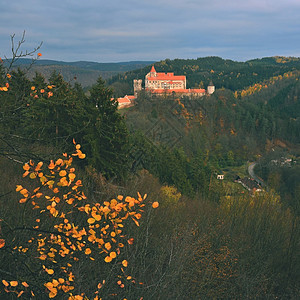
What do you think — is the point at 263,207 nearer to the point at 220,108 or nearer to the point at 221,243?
the point at 221,243

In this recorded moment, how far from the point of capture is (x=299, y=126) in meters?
98.8

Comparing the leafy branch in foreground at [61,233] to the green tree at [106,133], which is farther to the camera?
the green tree at [106,133]

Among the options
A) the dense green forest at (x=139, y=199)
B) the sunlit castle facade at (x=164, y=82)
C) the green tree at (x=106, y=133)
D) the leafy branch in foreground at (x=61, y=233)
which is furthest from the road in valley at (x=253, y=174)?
the leafy branch in foreground at (x=61, y=233)

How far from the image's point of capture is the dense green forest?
3.46 metres

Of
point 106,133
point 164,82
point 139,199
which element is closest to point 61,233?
point 139,199

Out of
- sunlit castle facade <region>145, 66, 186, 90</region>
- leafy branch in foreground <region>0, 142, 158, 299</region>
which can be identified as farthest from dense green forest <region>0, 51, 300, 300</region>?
sunlit castle facade <region>145, 66, 186, 90</region>

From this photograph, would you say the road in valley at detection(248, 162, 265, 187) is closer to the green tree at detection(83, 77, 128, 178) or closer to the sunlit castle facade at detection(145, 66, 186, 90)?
the green tree at detection(83, 77, 128, 178)

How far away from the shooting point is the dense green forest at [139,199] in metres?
3.46

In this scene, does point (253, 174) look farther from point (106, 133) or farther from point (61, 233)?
point (61, 233)

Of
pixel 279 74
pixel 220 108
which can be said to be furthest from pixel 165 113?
pixel 279 74

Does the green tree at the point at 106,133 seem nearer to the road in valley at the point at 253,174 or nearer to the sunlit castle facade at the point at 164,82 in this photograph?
the road in valley at the point at 253,174

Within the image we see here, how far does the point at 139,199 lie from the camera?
3006mm

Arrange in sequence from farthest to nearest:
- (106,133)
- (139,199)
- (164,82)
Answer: (164,82), (106,133), (139,199)

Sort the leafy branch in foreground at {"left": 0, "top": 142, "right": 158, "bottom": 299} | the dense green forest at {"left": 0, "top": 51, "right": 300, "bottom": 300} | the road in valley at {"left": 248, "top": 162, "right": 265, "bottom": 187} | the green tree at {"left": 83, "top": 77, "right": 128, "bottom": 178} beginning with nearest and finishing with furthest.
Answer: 1. the leafy branch in foreground at {"left": 0, "top": 142, "right": 158, "bottom": 299}
2. the dense green forest at {"left": 0, "top": 51, "right": 300, "bottom": 300}
3. the green tree at {"left": 83, "top": 77, "right": 128, "bottom": 178}
4. the road in valley at {"left": 248, "top": 162, "right": 265, "bottom": 187}
